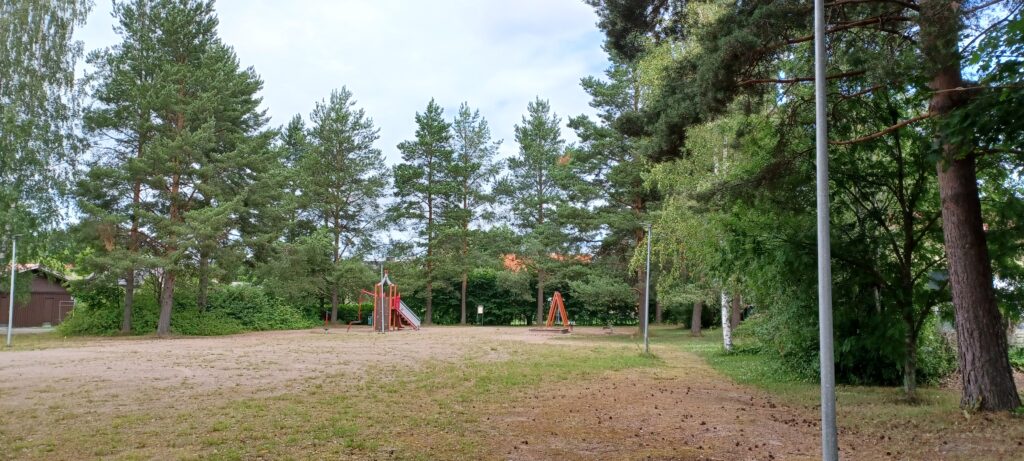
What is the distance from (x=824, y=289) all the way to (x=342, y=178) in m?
39.1

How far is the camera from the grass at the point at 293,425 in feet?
20.5

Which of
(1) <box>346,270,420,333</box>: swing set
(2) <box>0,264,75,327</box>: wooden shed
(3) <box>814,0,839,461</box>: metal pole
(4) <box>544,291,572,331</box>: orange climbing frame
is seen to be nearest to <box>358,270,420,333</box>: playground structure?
(1) <box>346,270,420,333</box>: swing set

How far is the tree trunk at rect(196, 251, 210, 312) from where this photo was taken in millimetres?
27828

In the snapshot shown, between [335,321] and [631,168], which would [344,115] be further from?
[631,168]

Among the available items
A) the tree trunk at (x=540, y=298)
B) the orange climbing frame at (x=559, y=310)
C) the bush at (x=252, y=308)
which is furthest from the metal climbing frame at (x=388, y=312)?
the tree trunk at (x=540, y=298)

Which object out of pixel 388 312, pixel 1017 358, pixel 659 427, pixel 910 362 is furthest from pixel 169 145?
pixel 1017 358

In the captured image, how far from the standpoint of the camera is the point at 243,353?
1895 cm

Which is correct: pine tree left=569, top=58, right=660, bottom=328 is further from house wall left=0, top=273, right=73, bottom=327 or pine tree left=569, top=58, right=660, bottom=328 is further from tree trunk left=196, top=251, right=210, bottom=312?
house wall left=0, top=273, right=73, bottom=327

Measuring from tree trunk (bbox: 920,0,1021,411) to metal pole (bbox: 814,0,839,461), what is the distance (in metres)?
3.34

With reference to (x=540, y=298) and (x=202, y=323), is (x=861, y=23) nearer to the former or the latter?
(x=202, y=323)

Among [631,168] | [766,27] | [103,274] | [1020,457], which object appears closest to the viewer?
[1020,457]

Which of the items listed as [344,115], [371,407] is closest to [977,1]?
[371,407]

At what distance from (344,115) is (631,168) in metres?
20.5

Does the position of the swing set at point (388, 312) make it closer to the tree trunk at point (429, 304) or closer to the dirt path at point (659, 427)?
the tree trunk at point (429, 304)
